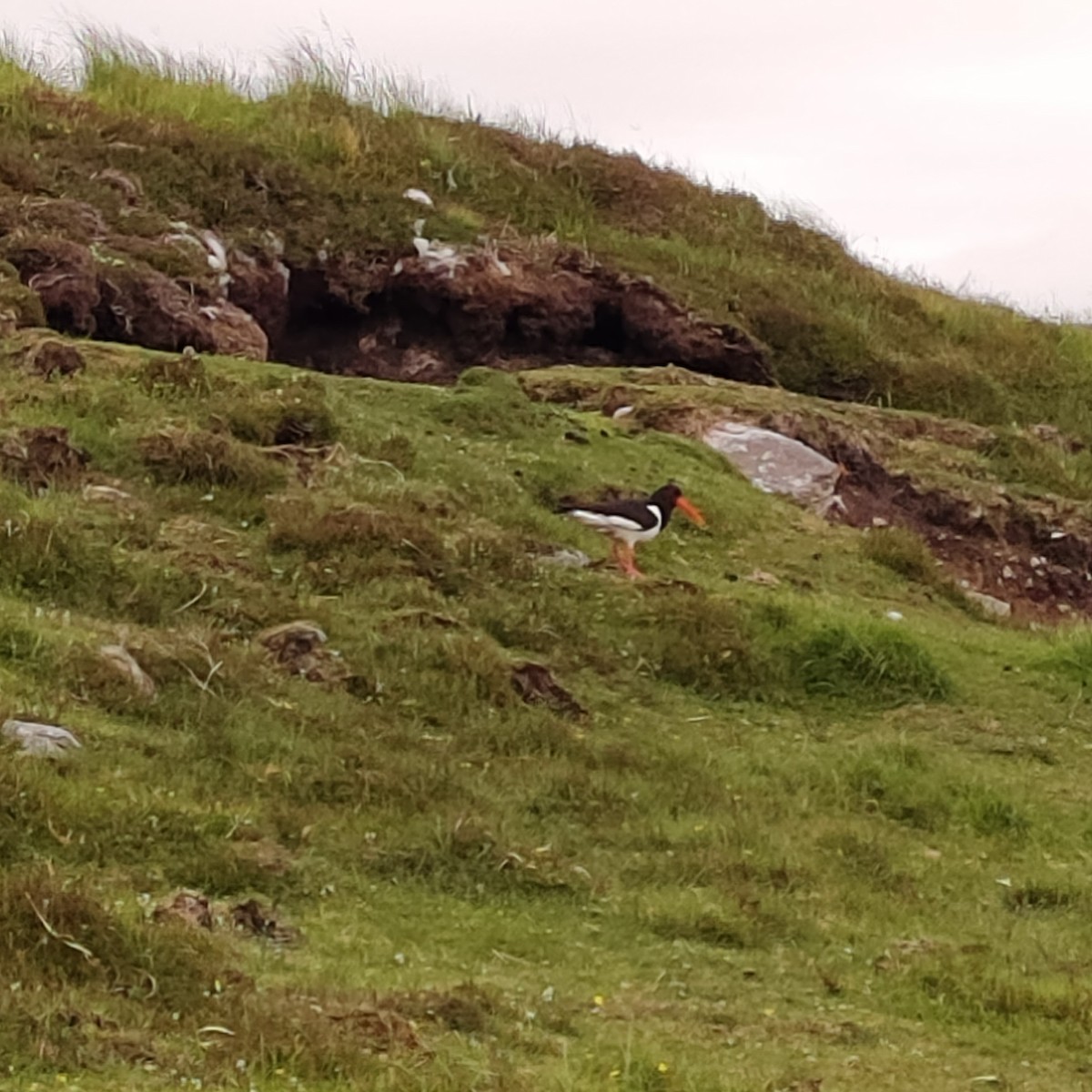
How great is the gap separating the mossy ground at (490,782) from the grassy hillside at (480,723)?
0.09ft

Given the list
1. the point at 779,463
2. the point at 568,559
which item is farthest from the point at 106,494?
the point at 779,463

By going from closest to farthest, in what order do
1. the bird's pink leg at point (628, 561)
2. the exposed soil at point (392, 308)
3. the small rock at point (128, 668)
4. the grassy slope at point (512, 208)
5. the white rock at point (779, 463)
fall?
the small rock at point (128, 668)
the bird's pink leg at point (628, 561)
the white rock at point (779, 463)
the exposed soil at point (392, 308)
the grassy slope at point (512, 208)

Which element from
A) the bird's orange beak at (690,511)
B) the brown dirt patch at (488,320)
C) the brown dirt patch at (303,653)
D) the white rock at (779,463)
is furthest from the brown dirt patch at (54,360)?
the white rock at (779,463)

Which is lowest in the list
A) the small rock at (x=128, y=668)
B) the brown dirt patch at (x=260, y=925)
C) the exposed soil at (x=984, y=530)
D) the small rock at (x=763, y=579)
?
the brown dirt patch at (x=260, y=925)

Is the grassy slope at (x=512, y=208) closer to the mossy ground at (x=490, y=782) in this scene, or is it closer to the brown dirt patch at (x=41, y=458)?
the mossy ground at (x=490, y=782)

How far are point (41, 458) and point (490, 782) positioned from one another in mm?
4013

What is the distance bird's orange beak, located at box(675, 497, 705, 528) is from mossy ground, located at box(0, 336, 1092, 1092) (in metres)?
0.20

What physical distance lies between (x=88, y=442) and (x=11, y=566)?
84.9 inches

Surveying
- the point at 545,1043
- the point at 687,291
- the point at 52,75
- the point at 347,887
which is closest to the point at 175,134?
the point at 52,75

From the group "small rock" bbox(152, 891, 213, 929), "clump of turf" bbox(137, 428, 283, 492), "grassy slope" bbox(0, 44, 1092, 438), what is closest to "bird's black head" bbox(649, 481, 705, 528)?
"clump of turf" bbox(137, 428, 283, 492)

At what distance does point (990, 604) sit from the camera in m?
14.6

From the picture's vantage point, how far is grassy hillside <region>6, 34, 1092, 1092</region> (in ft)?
19.2

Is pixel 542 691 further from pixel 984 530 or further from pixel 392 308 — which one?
pixel 392 308

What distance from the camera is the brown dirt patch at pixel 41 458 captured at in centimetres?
1098
